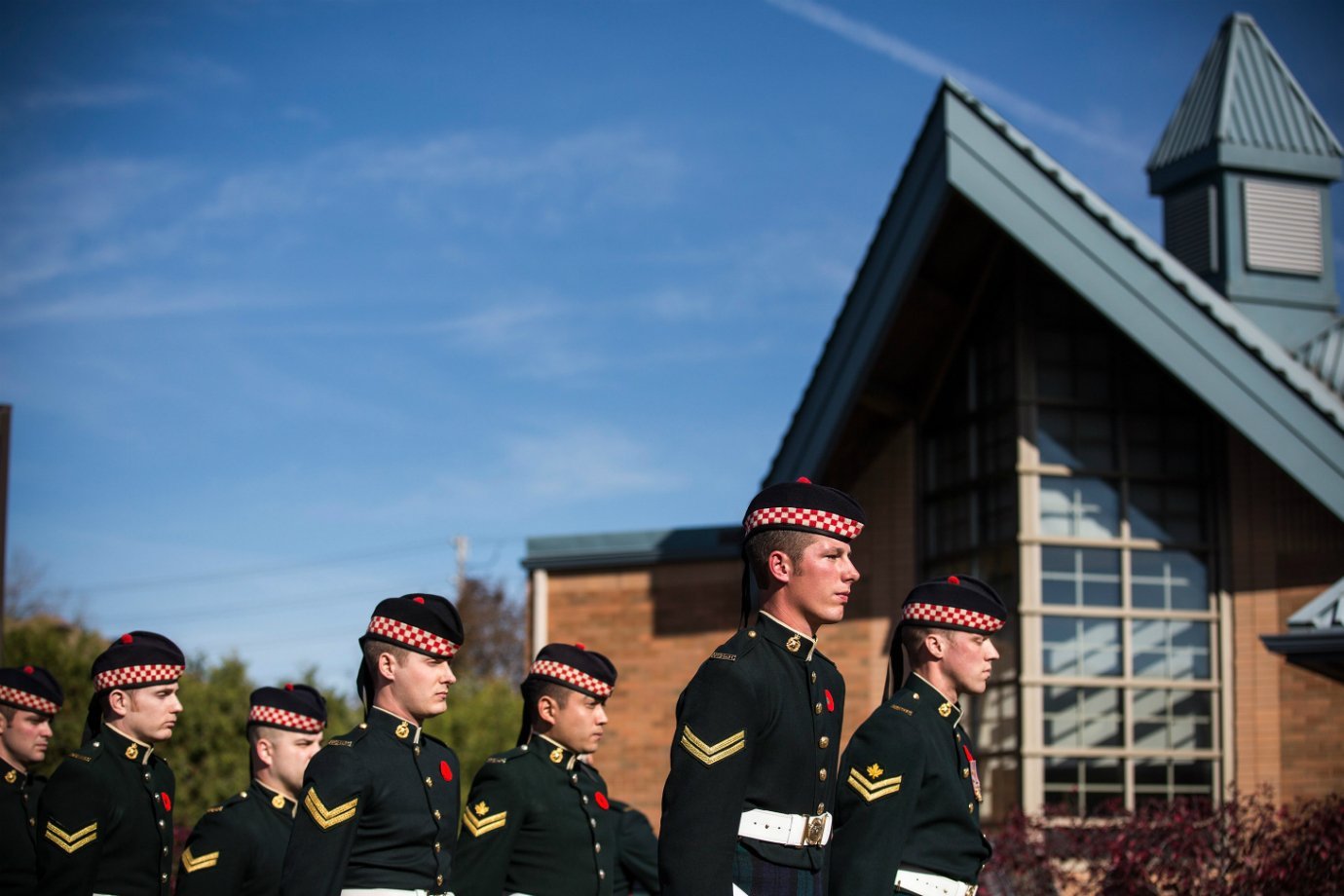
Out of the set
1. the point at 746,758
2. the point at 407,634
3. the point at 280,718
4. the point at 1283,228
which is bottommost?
the point at 746,758

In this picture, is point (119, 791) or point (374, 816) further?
point (119, 791)

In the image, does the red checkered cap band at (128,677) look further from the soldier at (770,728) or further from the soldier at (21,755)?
the soldier at (770,728)

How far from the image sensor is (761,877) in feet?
15.3

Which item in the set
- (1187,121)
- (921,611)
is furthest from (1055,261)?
(921,611)

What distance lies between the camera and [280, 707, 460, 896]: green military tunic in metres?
5.63

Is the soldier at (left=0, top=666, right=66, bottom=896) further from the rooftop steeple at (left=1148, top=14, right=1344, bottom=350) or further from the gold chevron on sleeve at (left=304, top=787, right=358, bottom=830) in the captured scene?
the rooftop steeple at (left=1148, top=14, right=1344, bottom=350)

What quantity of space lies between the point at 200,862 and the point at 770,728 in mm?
3848

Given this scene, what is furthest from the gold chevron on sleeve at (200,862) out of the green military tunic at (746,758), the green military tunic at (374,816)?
the green military tunic at (746,758)

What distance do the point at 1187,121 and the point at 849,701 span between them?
8.16 meters

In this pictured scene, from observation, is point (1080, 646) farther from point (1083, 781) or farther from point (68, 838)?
point (68, 838)

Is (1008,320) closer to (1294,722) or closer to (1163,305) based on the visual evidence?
(1163,305)

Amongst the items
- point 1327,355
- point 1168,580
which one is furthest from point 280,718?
point 1327,355

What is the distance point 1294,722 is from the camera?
578 inches

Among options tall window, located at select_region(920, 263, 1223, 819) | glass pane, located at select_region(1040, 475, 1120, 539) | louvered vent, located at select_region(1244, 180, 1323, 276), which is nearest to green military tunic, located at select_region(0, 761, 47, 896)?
tall window, located at select_region(920, 263, 1223, 819)
